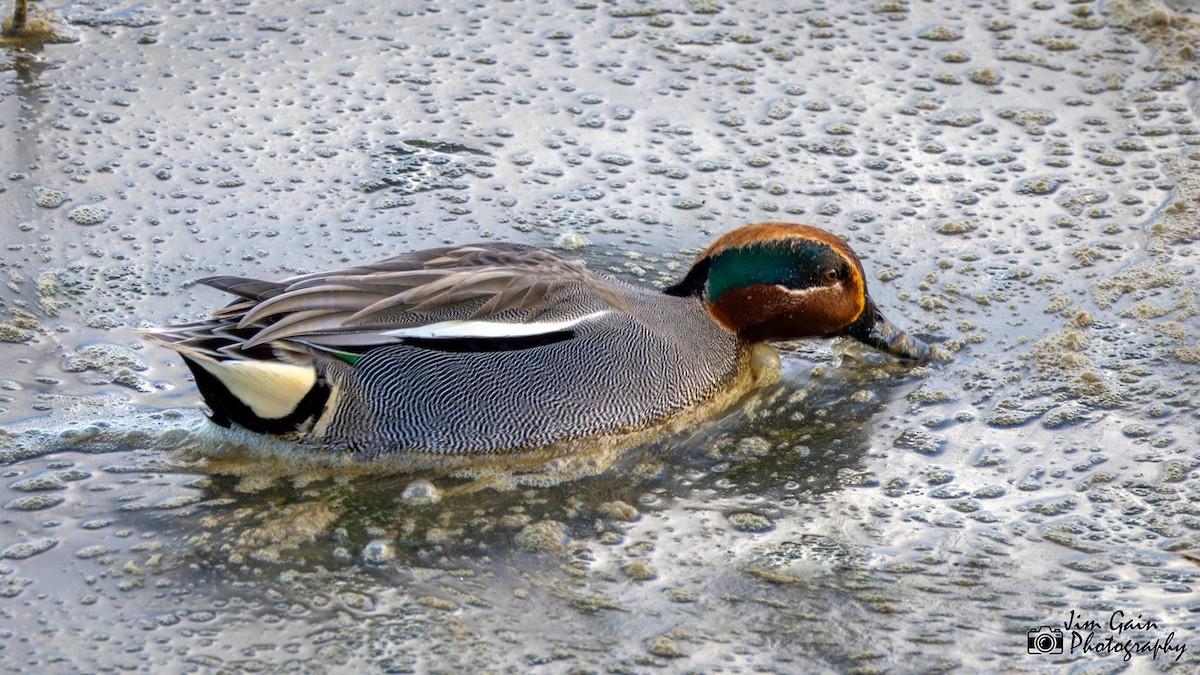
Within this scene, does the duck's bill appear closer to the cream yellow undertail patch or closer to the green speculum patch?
the green speculum patch

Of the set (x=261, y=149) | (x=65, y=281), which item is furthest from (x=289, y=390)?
(x=261, y=149)

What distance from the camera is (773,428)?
176 inches

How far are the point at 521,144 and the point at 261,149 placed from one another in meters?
1.13

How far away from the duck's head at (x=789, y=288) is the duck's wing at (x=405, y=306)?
17.3 inches

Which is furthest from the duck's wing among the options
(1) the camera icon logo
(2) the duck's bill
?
(1) the camera icon logo

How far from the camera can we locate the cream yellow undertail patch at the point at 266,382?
4.01 meters

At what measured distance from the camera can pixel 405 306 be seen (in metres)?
4.16

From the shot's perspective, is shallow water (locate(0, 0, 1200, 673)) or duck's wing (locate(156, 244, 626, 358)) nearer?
shallow water (locate(0, 0, 1200, 673))

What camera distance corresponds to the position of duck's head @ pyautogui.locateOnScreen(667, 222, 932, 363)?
4.54 meters

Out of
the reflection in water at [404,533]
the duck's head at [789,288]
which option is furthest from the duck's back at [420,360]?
the duck's head at [789,288]

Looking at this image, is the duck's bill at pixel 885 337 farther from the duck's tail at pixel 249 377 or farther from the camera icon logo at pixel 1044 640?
the duck's tail at pixel 249 377

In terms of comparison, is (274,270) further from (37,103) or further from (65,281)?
(37,103)
